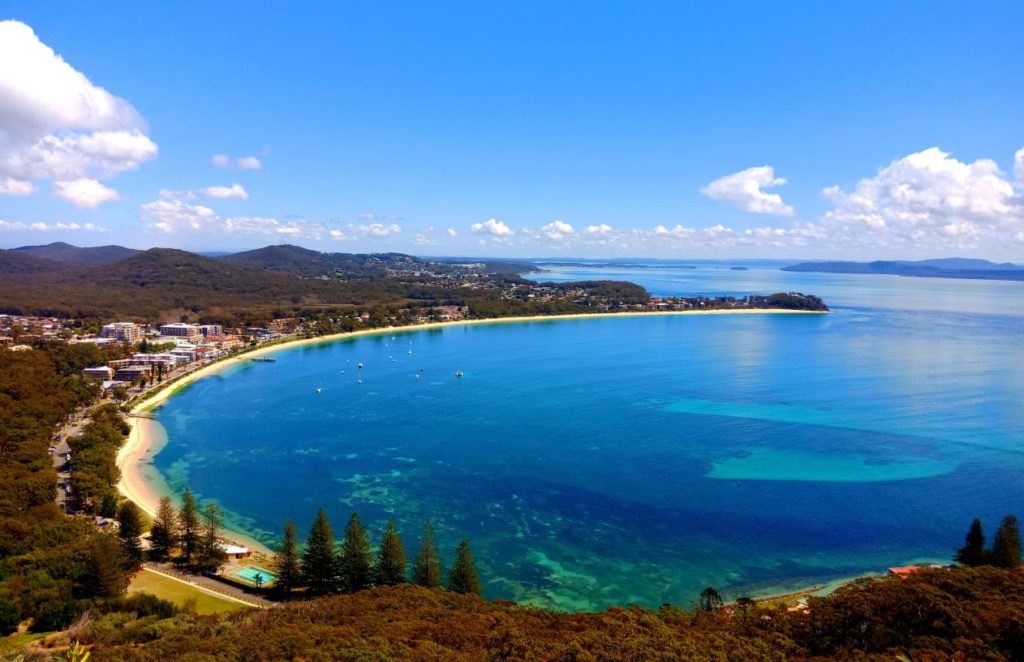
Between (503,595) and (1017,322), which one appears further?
(1017,322)

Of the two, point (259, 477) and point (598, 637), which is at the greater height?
point (598, 637)

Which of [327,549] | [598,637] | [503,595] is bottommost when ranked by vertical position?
[503,595]

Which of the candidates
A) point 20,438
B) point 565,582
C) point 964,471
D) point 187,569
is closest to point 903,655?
point 565,582

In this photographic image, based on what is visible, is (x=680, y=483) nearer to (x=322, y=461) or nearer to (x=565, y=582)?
(x=565, y=582)

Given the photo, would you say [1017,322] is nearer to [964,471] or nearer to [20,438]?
[964,471]

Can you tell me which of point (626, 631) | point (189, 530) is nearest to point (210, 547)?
point (189, 530)

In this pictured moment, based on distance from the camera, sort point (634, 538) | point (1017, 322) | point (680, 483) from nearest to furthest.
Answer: point (634, 538) < point (680, 483) < point (1017, 322)

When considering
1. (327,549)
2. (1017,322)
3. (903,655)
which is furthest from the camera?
(1017,322)
